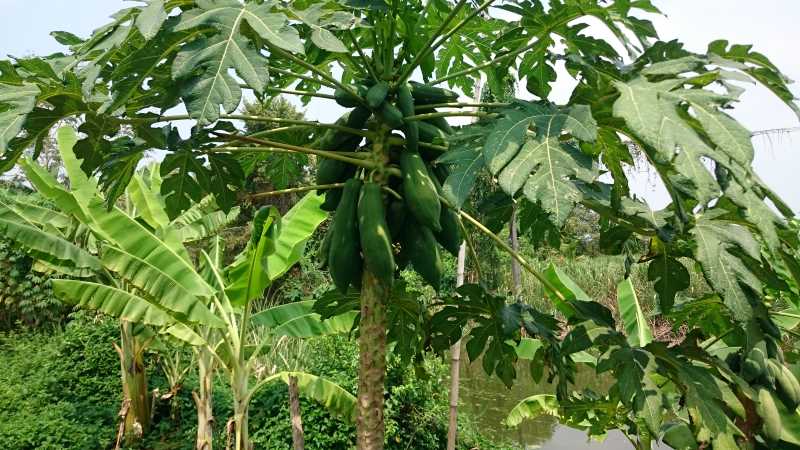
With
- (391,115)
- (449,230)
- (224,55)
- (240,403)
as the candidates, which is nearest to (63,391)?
(240,403)

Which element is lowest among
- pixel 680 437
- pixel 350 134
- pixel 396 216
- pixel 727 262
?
pixel 680 437

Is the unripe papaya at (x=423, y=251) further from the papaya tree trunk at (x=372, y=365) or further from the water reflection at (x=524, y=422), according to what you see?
the water reflection at (x=524, y=422)

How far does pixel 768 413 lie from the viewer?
1.71 m

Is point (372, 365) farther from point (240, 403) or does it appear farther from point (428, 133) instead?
point (240, 403)

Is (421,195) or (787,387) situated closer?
(421,195)

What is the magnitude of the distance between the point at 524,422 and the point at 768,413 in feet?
19.8

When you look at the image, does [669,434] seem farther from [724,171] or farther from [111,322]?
[111,322]

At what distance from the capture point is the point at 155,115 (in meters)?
1.60

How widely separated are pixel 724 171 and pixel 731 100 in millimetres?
145

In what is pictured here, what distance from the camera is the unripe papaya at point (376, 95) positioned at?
161 cm

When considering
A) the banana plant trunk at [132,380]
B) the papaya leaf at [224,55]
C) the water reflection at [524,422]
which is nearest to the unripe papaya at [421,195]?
the papaya leaf at [224,55]

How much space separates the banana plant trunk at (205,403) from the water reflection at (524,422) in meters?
2.44

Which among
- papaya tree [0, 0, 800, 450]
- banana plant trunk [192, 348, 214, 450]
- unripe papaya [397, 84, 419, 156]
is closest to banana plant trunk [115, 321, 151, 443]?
banana plant trunk [192, 348, 214, 450]

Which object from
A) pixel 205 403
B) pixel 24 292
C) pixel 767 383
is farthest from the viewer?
pixel 24 292
